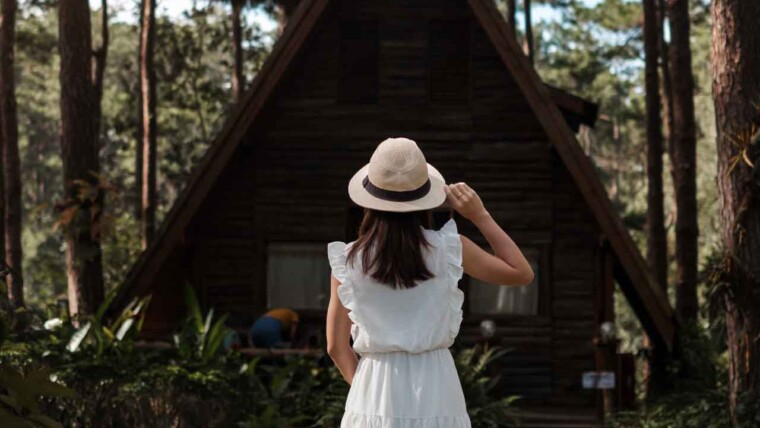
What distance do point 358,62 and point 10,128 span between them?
8.40 metres

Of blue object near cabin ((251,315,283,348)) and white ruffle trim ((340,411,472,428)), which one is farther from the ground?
white ruffle trim ((340,411,472,428))

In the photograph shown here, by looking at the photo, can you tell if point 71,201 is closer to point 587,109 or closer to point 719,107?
point 587,109

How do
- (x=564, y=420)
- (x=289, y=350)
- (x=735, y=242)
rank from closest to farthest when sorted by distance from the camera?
(x=735, y=242) → (x=289, y=350) → (x=564, y=420)

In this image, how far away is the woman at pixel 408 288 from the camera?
19.5ft

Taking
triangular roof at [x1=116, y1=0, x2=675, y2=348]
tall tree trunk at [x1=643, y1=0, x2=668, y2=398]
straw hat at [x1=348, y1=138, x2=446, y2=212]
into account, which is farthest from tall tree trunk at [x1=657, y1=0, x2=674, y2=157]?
straw hat at [x1=348, y1=138, x2=446, y2=212]

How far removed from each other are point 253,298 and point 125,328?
533cm

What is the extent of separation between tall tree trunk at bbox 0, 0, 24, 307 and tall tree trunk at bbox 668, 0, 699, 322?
37.7 ft

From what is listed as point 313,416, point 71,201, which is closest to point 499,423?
point 313,416

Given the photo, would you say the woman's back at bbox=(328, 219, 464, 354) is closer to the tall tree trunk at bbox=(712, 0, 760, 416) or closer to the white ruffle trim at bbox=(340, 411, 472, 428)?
the white ruffle trim at bbox=(340, 411, 472, 428)

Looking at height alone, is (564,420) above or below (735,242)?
below

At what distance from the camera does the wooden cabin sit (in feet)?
71.8

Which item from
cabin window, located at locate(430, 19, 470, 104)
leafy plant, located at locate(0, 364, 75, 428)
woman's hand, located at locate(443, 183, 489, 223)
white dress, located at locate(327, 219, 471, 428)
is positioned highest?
cabin window, located at locate(430, 19, 470, 104)

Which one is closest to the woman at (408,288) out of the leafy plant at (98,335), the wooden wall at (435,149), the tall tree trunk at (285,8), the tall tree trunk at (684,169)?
the leafy plant at (98,335)

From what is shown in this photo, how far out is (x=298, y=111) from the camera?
2208 cm
